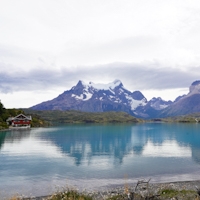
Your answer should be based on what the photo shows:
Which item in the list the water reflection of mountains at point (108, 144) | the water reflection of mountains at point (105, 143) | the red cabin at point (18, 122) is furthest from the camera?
the red cabin at point (18, 122)

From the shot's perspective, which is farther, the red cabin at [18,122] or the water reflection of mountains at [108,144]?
the red cabin at [18,122]

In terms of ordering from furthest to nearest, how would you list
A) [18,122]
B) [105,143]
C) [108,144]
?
1. [18,122]
2. [105,143]
3. [108,144]

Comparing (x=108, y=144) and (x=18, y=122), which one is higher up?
(x=18, y=122)

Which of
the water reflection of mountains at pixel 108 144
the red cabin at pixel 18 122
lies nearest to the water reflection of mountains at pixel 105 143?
the water reflection of mountains at pixel 108 144

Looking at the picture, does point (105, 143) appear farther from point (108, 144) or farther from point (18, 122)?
point (18, 122)

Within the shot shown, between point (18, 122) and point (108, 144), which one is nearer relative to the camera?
point (108, 144)

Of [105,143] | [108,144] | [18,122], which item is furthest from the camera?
[18,122]

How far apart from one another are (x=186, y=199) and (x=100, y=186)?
13.4 meters

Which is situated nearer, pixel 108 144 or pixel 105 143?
pixel 108 144

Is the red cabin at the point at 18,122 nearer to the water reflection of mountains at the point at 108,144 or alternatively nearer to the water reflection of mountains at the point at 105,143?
the water reflection of mountains at the point at 105,143

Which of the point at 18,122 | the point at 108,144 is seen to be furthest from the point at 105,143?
the point at 18,122

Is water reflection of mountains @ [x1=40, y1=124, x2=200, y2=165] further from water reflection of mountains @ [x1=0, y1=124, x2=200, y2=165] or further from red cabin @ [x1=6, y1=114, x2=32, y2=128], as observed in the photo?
red cabin @ [x1=6, y1=114, x2=32, y2=128]

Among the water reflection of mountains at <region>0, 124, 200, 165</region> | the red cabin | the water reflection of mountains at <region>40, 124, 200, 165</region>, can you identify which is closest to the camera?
the water reflection of mountains at <region>40, 124, 200, 165</region>

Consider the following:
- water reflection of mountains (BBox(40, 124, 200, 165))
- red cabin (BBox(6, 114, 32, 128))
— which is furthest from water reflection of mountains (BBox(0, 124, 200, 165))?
red cabin (BBox(6, 114, 32, 128))
